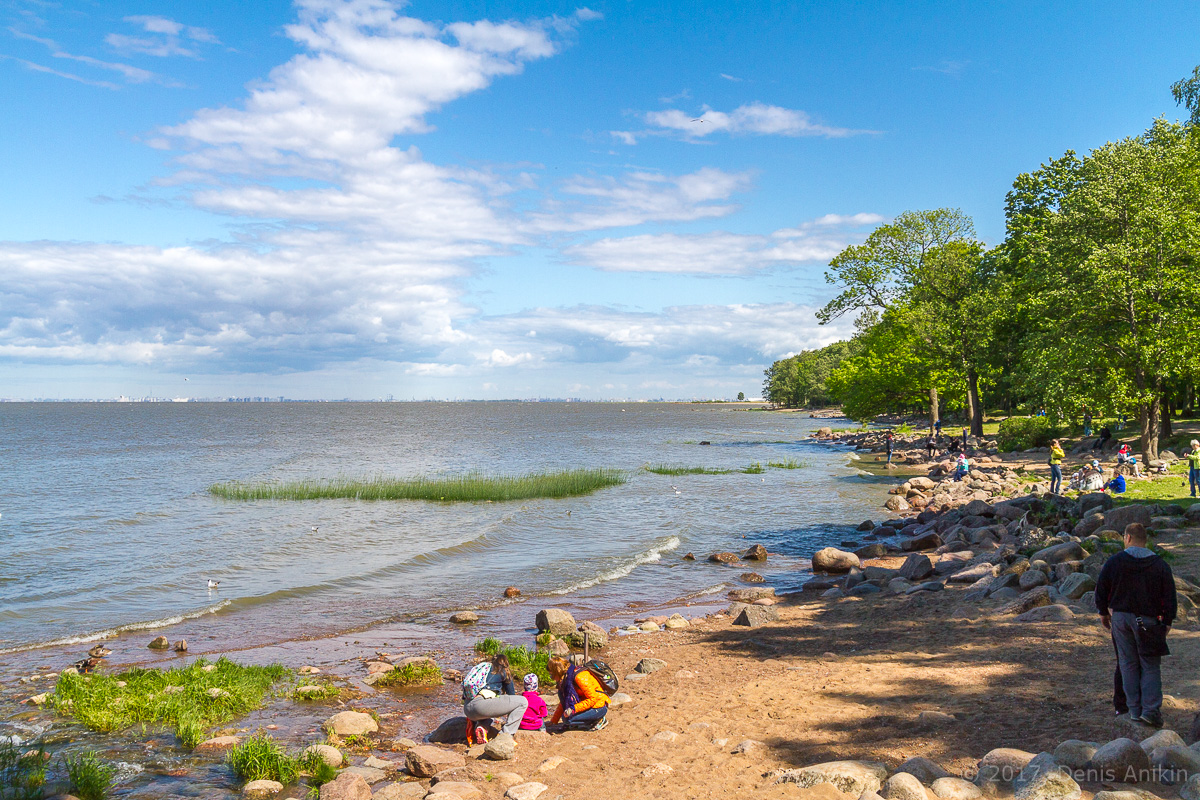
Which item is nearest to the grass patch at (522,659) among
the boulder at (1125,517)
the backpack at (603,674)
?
the backpack at (603,674)

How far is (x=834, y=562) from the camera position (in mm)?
20891

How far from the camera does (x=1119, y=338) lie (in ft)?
93.5

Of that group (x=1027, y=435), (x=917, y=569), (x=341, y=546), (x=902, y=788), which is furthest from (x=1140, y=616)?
(x=1027, y=435)

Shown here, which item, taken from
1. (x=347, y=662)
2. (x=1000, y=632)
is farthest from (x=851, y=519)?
(x=347, y=662)

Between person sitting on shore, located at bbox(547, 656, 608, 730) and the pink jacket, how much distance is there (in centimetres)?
30

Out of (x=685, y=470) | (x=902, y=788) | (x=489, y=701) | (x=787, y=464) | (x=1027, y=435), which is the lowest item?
(x=685, y=470)

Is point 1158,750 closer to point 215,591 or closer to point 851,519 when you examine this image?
point 215,591

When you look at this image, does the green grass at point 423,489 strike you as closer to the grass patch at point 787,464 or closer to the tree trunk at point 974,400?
the grass patch at point 787,464

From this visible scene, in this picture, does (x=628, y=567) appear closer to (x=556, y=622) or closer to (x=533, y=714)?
(x=556, y=622)

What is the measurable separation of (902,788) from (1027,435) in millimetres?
41679

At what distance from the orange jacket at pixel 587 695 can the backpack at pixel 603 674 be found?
110mm

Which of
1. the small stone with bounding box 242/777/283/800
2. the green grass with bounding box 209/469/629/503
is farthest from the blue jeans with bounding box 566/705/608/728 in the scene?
the green grass with bounding box 209/469/629/503

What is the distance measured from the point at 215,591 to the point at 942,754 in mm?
18929

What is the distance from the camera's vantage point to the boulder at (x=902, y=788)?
6.66 metres
